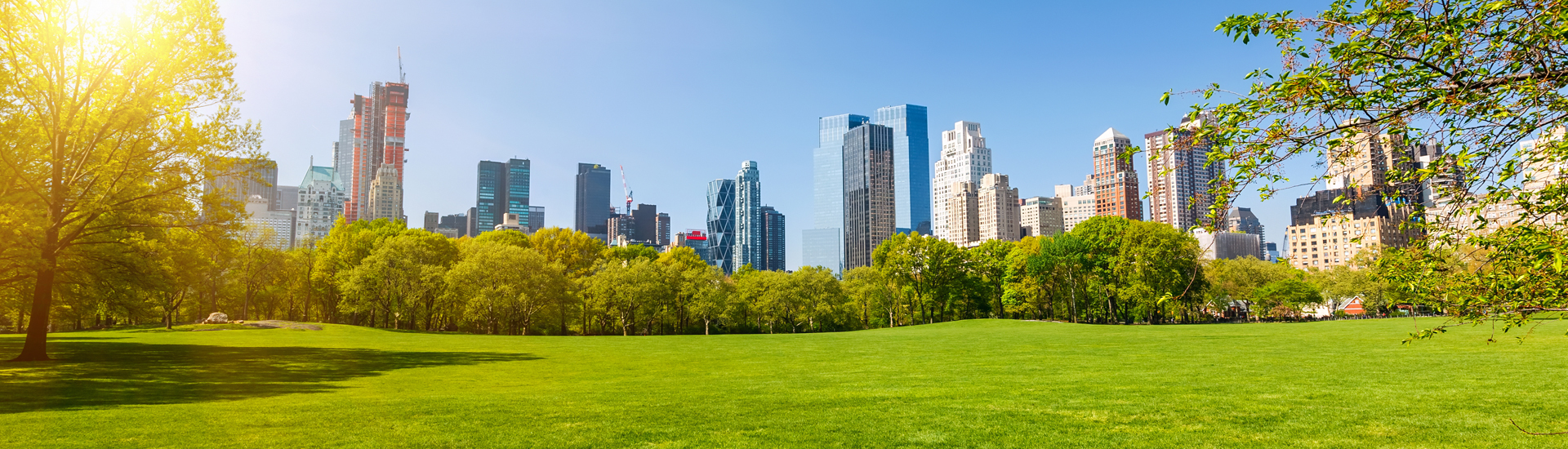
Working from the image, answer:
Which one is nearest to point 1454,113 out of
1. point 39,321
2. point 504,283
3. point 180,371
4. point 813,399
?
point 813,399

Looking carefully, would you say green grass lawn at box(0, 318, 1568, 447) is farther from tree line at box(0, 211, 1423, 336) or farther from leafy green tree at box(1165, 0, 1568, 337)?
tree line at box(0, 211, 1423, 336)

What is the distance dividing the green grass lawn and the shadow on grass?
0.16 meters

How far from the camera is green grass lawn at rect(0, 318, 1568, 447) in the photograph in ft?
34.6

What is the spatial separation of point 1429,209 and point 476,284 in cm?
6284

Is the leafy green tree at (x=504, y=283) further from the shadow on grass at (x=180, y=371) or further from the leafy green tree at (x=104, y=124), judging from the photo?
the leafy green tree at (x=104, y=124)

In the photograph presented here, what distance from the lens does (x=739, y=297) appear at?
7538cm

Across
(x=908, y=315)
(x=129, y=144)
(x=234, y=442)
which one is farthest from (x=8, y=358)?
(x=908, y=315)

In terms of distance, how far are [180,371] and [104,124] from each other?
7944 millimetres

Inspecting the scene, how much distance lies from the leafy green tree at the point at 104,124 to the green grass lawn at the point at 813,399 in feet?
16.2

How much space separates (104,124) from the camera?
71.5ft

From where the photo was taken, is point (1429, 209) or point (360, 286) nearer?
point (1429, 209)

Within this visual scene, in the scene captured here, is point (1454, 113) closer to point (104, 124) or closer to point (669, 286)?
point (104, 124)

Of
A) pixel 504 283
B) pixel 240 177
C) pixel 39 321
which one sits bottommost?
pixel 39 321

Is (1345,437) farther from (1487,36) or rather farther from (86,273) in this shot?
(86,273)
